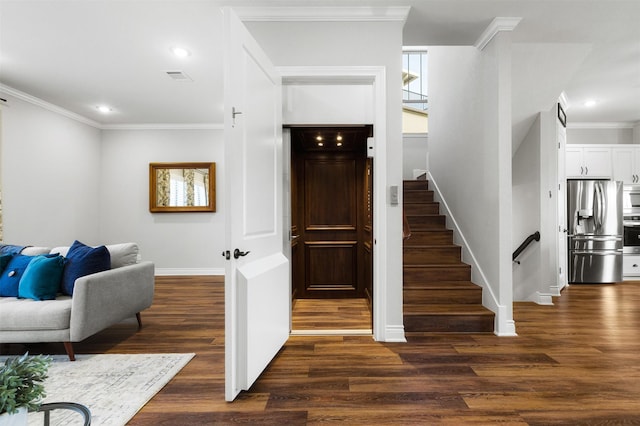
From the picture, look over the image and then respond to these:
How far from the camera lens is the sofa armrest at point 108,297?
8.20 feet

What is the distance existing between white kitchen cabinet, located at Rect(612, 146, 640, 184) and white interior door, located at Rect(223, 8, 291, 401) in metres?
6.26

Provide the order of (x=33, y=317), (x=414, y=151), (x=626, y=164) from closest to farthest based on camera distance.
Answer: (x=33, y=317)
(x=626, y=164)
(x=414, y=151)

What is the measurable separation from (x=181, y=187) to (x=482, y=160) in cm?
477

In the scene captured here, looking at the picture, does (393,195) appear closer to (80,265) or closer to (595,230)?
(80,265)

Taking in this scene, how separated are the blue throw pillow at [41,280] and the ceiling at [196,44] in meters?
2.04

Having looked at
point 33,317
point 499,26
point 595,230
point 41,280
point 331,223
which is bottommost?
point 33,317

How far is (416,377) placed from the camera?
2244mm

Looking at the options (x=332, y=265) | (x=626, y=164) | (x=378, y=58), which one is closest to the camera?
(x=378, y=58)

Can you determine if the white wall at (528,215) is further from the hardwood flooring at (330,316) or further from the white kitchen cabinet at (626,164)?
the white kitchen cabinet at (626,164)

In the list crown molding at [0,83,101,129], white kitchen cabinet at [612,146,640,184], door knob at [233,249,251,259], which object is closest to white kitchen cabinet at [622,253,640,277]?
white kitchen cabinet at [612,146,640,184]

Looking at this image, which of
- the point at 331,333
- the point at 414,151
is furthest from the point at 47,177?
the point at 414,151

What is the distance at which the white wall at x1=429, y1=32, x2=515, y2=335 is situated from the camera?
302 cm

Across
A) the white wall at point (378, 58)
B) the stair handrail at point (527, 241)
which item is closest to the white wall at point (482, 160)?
the stair handrail at point (527, 241)

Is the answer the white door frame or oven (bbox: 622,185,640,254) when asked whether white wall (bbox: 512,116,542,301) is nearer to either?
the white door frame
